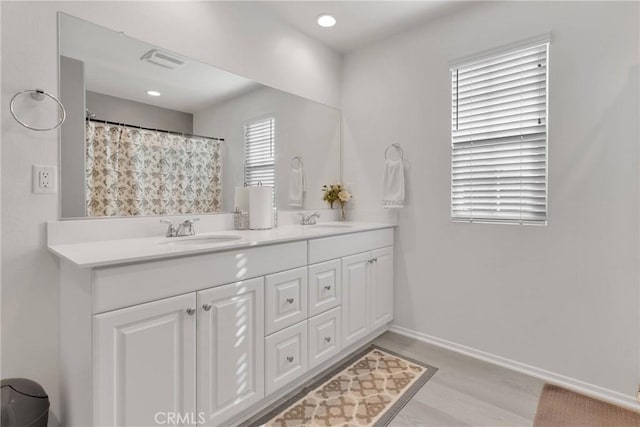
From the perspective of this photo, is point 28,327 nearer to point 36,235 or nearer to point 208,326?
point 36,235

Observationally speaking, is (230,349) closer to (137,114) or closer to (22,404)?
(22,404)

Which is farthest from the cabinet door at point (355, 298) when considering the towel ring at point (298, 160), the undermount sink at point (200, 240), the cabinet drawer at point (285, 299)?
the towel ring at point (298, 160)

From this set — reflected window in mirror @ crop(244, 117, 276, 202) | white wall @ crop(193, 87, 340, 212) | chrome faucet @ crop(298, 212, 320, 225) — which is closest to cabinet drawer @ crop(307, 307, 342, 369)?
chrome faucet @ crop(298, 212, 320, 225)

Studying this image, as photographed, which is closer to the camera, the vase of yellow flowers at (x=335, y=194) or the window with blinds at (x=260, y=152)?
the window with blinds at (x=260, y=152)

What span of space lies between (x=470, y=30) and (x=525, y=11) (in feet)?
1.10

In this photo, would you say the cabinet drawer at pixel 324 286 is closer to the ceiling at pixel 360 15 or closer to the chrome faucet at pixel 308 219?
the chrome faucet at pixel 308 219

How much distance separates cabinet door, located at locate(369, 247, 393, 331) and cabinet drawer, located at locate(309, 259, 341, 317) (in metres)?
0.42

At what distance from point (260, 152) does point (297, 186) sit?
467 millimetres

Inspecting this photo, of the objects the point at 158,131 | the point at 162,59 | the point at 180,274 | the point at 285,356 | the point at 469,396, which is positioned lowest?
the point at 469,396

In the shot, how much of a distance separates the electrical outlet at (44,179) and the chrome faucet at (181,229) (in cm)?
51

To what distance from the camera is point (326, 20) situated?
97.7 inches

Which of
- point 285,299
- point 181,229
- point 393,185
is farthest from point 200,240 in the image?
point 393,185

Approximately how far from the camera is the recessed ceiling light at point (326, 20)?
2430 millimetres

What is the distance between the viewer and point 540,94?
202cm
